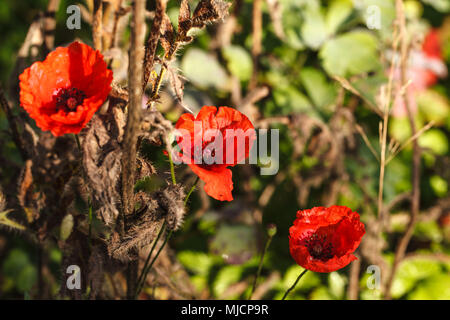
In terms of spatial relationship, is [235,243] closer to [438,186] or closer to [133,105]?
[133,105]

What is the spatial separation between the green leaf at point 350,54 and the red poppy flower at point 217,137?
81cm

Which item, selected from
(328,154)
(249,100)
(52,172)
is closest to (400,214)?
(328,154)

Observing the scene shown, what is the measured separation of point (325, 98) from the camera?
1.55 meters

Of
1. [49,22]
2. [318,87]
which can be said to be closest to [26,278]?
[49,22]

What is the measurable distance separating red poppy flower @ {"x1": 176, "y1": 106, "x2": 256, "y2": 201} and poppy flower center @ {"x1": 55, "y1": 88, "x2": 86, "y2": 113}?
20 cm

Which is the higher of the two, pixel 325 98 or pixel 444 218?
pixel 325 98

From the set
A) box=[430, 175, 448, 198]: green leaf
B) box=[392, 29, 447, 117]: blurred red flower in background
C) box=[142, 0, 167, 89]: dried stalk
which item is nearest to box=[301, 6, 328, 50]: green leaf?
box=[392, 29, 447, 117]: blurred red flower in background

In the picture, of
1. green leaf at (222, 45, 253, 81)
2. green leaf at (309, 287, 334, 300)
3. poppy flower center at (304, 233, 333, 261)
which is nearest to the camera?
poppy flower center at (304, 233, 333, 261)

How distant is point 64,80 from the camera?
722mm

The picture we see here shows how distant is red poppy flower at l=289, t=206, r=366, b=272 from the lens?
0.70 metres

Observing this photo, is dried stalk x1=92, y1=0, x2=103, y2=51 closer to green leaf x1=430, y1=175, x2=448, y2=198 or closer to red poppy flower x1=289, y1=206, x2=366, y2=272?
red poppy flower x1=289, y1=206, x2=366, y2=272

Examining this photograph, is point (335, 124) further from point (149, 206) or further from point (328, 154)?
point (149, 206)

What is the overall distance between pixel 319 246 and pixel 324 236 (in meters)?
0.02
